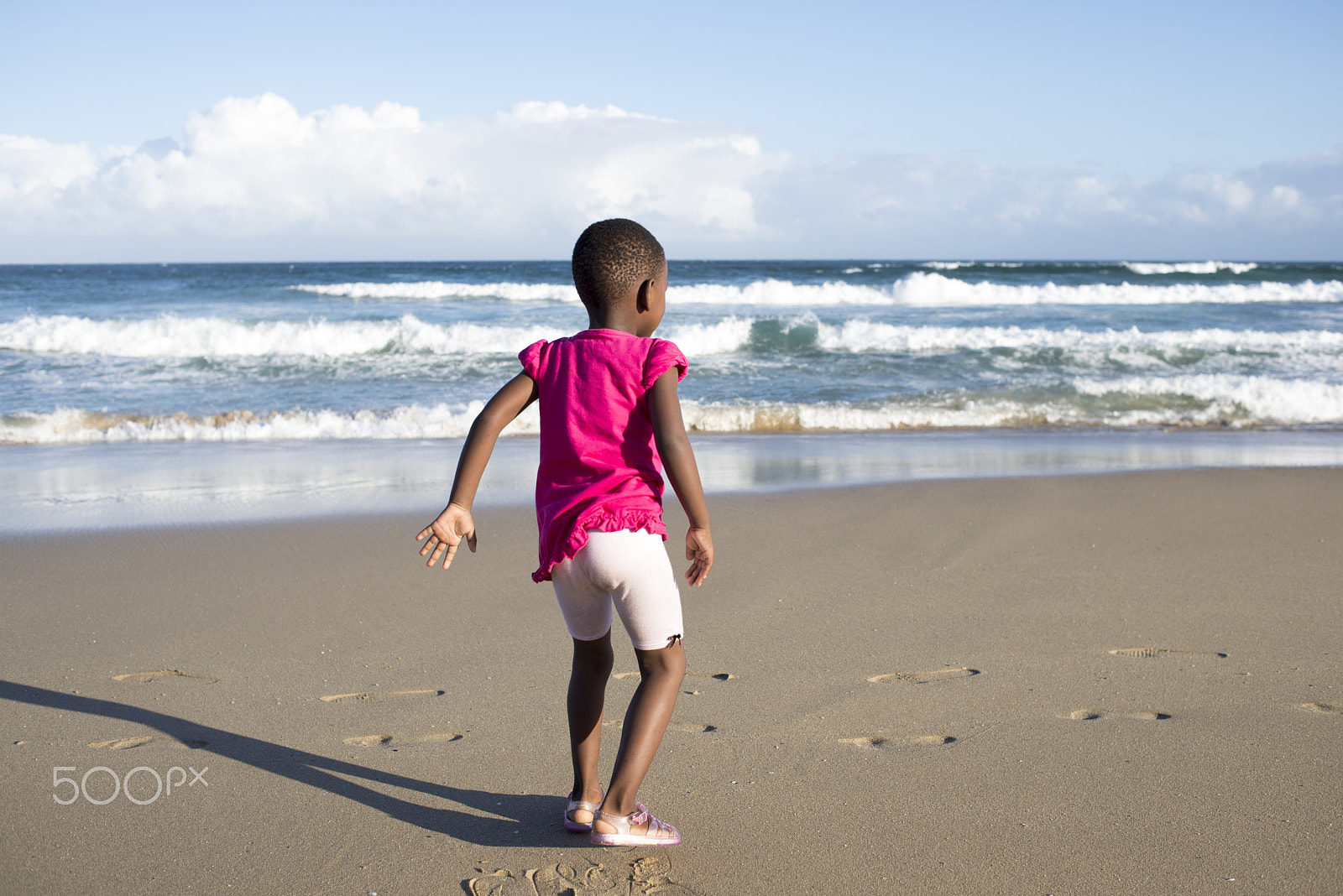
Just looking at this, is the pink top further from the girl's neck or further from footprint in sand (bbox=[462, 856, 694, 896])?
footprint in sand (bbox=[462, 856, 694, 896])

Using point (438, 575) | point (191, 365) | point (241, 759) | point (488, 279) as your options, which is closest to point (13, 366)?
point (191, 365)

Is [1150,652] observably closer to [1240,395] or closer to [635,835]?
[635,835]

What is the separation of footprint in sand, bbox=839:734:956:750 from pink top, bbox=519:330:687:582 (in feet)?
3.46

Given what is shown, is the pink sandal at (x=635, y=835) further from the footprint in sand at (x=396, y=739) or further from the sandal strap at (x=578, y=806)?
the footprint in sand at (x=396, y=739)

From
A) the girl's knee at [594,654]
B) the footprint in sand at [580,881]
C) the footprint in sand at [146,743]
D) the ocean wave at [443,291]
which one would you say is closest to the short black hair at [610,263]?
the girl's knee at [594,654]

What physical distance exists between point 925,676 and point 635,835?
54.1 inches

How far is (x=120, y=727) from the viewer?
9.00 feet

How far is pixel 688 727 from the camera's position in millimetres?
2697

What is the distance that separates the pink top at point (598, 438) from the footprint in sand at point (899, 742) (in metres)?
1.05

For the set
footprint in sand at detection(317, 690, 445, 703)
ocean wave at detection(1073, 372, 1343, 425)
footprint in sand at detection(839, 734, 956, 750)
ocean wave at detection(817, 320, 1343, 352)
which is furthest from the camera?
ocean wave at detection(817, 320, 1343, 352)

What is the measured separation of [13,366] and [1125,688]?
→ 53.1 ft

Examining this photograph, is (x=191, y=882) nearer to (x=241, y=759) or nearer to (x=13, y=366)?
(x=241, y=759)

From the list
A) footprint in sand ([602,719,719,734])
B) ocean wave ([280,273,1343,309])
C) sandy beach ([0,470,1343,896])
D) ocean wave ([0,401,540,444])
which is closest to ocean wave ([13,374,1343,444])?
ocean wave ([0,401,540,444])

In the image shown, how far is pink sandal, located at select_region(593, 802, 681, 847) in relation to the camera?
6.76 feet
